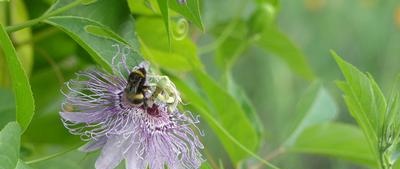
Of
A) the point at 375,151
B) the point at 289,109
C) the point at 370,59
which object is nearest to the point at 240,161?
the point at 375,151

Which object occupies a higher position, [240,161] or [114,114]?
[114,114]

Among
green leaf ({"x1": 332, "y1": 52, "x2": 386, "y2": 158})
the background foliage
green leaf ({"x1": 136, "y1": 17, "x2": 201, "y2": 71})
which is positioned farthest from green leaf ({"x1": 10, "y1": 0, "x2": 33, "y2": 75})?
green leaf ({"x1": 332, "y1": 52, "x2": 386, "y2": 158})

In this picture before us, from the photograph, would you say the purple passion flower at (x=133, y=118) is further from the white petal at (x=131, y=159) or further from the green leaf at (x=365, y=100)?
the green leaf at (x=365, y=100)

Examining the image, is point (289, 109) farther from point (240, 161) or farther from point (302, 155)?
point (240, 161)

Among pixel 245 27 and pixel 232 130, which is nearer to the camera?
pixel 232 130

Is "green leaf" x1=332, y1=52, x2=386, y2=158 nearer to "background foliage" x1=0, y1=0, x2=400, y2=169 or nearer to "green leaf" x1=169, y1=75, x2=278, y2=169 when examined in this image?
"background foliage" x1=0, y1=0, x2=400, y2=169

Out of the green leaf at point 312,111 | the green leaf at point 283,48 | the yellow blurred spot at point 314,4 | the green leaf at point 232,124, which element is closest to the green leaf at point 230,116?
the green leaf at point 232,124
